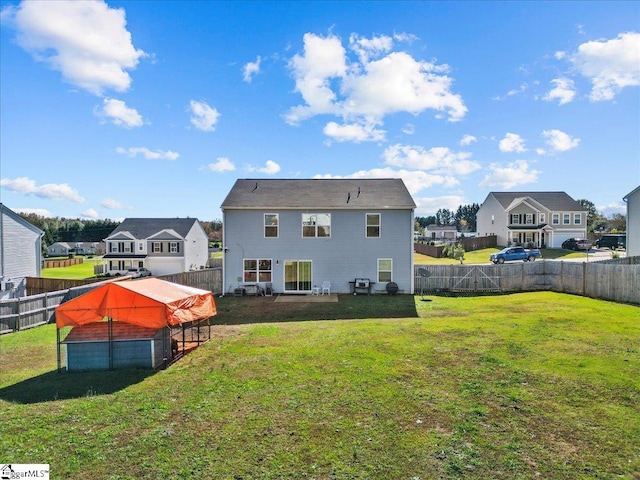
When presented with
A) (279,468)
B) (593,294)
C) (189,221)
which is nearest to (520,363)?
(279,468)

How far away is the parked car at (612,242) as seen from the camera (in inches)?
1697

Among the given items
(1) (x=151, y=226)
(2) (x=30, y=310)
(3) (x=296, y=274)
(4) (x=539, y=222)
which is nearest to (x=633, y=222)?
(4) (x=539, y=222)

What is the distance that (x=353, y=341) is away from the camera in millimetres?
11453

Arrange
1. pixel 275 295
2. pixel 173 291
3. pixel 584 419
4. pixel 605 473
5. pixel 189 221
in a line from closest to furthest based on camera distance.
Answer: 1. pixel 605 473
2. pixel 584 419
3. pixel 173 291
4. pixel 275 295
5. pixel 189 221

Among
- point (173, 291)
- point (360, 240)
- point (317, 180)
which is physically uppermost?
point (317, 180)

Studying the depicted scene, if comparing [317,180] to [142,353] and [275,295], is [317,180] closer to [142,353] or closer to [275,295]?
[275,295]

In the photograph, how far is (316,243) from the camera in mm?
22047

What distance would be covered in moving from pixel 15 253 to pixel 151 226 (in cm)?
2140

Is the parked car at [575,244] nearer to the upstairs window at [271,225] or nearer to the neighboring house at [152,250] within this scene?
the upstairs window at [271,225]

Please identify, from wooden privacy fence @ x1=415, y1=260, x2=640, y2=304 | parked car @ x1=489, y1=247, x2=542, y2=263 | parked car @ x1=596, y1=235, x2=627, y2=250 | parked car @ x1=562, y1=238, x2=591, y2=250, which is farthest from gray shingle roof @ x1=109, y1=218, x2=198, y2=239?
parked car @ x1=596, y1=235, x2=627, y2=250

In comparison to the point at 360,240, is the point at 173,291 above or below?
below

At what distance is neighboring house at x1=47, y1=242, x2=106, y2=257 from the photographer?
80125 mm

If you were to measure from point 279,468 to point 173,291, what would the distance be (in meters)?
7.23

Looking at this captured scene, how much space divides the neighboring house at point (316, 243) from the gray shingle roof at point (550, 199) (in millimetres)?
32918
